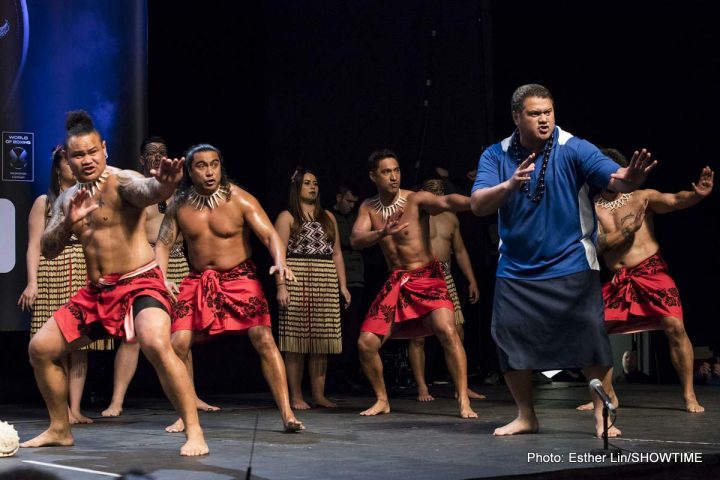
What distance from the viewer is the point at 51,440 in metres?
4.95

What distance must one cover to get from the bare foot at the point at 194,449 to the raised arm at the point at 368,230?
190 centimetres

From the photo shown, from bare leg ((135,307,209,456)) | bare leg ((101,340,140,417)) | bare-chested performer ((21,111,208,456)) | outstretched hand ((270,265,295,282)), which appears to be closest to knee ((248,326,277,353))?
outstretched hand ((270,265,295,282))

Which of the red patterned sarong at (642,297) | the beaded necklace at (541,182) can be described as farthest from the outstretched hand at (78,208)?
the red patterned sarong at (642,297)

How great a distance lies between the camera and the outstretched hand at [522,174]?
176 inches

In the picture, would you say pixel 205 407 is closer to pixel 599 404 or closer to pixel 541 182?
pixel 599 404

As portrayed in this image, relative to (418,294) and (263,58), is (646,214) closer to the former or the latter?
(418,294)

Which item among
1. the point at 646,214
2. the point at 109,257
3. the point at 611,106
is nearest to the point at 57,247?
the point at 109,257

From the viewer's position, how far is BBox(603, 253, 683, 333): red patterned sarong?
6.45 metres

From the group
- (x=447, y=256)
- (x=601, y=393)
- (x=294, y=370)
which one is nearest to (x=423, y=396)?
(x=294, y=370)

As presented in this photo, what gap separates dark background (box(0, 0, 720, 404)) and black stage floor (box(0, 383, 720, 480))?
223cm

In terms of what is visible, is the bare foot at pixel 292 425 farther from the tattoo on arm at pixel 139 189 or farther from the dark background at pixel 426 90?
the dark background at pixel 426 90

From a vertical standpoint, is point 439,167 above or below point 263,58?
below

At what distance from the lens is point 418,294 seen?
6.54 meters

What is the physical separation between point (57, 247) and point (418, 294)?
93.4 inches
